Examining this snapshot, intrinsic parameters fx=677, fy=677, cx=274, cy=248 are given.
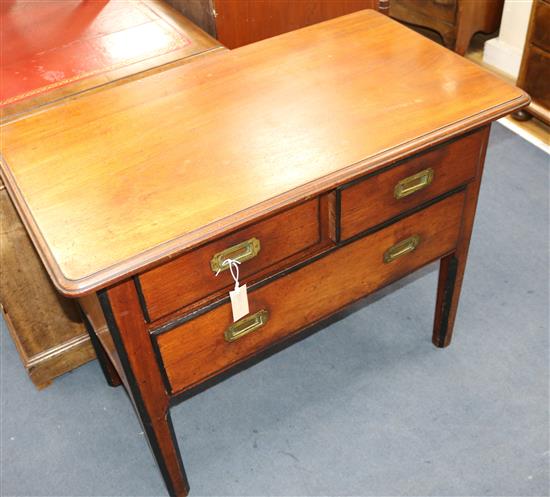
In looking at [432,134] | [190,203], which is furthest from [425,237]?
[190,203]

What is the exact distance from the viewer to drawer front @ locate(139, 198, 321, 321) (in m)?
1.28

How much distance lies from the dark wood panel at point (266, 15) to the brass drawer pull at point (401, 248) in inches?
37.2

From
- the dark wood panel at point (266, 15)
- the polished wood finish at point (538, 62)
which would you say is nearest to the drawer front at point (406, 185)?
the dark wood panel at point (266, 15)

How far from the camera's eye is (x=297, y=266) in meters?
1.46

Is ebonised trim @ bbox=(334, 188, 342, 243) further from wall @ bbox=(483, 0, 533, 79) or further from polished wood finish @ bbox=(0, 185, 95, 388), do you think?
wall @ bbox=(483, 0, 533, 79)

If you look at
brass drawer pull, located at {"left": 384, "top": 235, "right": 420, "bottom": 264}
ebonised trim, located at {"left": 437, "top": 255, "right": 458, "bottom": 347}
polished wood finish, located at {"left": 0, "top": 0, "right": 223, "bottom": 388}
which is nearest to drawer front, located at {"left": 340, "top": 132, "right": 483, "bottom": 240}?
brass drawer pull, located at {"left": 384, "top": 235, "right": 420, "bottom": 264}

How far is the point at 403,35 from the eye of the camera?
1743 millimetres

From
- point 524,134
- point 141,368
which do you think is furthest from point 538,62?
point 141,368

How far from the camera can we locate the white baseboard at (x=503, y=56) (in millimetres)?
3238

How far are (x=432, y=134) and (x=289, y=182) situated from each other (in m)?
0.33

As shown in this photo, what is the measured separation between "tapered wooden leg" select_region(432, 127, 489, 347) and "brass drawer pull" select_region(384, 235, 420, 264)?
163 millimetres

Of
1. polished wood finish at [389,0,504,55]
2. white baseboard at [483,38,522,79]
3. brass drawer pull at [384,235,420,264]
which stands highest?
brass drawer pull at [384,235,420,264]

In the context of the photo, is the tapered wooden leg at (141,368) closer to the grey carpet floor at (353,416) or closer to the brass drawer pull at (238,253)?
the brass drawer pull at (238,253)

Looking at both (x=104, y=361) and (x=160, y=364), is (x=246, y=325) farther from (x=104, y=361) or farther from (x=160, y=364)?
(x=104, y=361)
